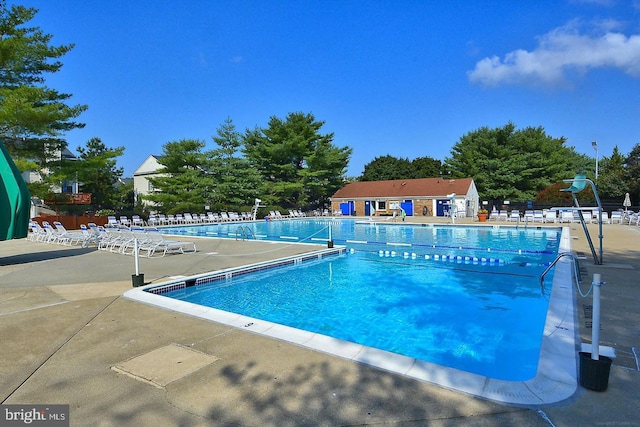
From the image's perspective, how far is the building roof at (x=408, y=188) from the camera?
1483 inches

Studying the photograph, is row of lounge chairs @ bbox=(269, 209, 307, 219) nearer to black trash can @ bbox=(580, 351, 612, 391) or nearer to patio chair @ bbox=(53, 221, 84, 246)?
patio chair @ bbox=(53, 221, 84, 246)

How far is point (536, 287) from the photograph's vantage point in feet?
29.6

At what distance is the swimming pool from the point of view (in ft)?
18.5

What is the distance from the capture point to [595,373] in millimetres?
3096

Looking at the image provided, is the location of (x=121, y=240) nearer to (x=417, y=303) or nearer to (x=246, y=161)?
(x=417, y=303)

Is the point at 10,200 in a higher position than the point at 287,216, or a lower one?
higher

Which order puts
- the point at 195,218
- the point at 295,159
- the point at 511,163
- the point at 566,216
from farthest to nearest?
the point at 295,159
the point at 511,163
the point at 195,218
the point at 566,216

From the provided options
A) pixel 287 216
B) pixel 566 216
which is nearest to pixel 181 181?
pixel 287 216

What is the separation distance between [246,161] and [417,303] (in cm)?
3149

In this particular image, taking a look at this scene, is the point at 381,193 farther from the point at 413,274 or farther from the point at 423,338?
the point at 423,338

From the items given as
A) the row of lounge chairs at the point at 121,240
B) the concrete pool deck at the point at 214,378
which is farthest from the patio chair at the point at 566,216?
the row of lounge chairs at the point at 121,240

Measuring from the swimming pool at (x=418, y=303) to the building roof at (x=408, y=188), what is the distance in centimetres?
2525

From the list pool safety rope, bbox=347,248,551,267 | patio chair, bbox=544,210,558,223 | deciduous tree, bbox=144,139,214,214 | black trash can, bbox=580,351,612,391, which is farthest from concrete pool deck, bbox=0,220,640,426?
deciduous tree, bbox=144,139,214,214

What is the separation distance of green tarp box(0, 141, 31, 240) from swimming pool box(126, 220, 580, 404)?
3.01 meters
